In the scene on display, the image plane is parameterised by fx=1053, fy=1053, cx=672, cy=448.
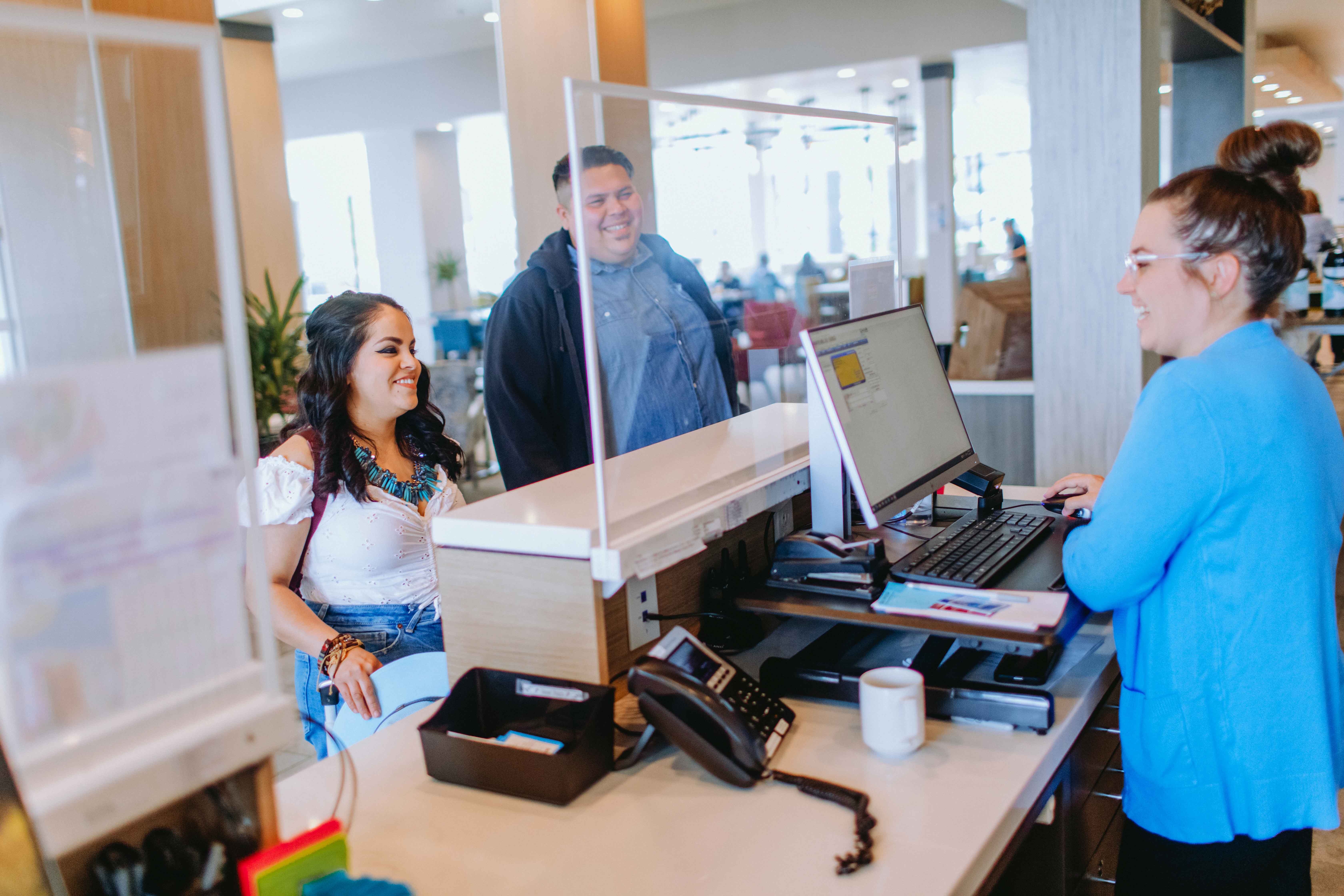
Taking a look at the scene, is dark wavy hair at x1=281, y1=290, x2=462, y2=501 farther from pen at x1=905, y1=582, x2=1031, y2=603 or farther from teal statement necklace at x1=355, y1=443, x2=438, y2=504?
pen at x1=905, y1=582, x2=1031, y2=603

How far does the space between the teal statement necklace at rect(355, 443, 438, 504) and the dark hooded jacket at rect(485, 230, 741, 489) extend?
0.27 metres

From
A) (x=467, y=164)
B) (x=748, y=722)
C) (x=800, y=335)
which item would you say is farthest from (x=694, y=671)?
(x=467, y=164)

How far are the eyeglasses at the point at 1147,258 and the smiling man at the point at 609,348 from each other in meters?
0.77

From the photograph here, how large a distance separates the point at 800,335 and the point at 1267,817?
2.93ft

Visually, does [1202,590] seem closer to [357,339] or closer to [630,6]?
[357,339]

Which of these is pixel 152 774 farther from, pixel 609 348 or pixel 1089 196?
pixel 1089 196

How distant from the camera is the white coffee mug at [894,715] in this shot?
4.23 ft

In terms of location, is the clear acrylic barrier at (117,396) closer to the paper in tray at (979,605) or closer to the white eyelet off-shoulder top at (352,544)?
the paper in tray at (979,605)

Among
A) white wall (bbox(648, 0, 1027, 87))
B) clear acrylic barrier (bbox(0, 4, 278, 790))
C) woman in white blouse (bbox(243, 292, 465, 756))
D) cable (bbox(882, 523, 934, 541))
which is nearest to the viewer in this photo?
clear acrylic barrier (bbox(0, 4, 278, 790))

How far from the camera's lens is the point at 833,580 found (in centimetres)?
152

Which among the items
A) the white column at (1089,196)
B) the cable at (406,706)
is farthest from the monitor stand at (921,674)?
the white column at (1089,196)

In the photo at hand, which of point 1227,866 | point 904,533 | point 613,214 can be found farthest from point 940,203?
point 1227,866

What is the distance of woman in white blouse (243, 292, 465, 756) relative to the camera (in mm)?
1966

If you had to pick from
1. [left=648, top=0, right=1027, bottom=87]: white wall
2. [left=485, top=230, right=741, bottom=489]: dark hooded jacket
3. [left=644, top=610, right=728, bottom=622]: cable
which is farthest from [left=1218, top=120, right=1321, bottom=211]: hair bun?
[left=648, top=0, right=1027, bottom=87]: white wall
